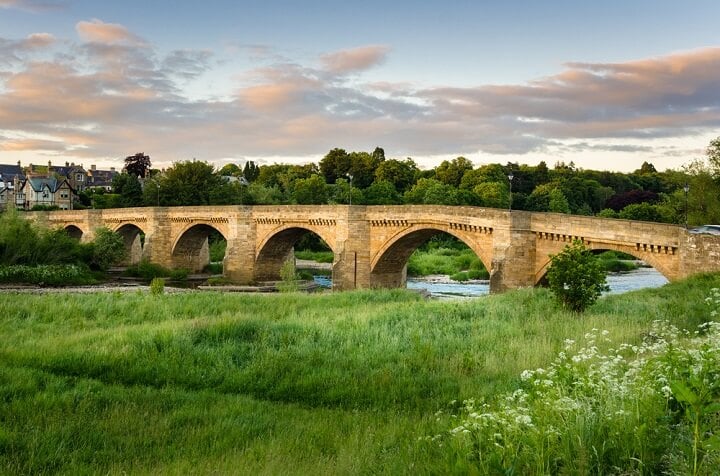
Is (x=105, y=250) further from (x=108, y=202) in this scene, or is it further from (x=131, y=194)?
(x=108, y=202)

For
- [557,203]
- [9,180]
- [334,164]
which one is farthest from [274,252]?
[9,180]

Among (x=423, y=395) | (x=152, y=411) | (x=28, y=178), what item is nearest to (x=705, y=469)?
(x=423, y=395)

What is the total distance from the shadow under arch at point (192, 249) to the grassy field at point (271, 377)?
3249 centimetres

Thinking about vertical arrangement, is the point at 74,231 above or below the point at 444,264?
above

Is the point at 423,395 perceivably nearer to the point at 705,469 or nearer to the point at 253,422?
the point at 253,422

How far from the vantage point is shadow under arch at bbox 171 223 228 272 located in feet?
177

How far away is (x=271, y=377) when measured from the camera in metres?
12.1

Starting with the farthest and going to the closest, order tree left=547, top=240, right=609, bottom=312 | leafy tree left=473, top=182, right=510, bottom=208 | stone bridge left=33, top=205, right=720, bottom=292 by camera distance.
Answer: leafy tree left=473, top=182, right=510, bottom=208 → stone bridge left=33, top=205, right=720, bottom=292 → tree left=547, top=240, right=609, bottom=312

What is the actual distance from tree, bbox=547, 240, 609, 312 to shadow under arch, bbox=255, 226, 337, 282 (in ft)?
92.5

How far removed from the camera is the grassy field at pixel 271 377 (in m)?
7.60

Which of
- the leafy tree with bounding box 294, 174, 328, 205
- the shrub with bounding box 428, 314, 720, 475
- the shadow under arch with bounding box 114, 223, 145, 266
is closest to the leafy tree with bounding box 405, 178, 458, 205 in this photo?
the leafy tree with bounding box 294, 174, 328, 205

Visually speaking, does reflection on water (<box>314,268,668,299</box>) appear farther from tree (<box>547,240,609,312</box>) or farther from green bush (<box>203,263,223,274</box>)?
tree (<box>547,240,609,312</box>)

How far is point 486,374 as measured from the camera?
11.6 m

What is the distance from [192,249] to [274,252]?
12238mm
